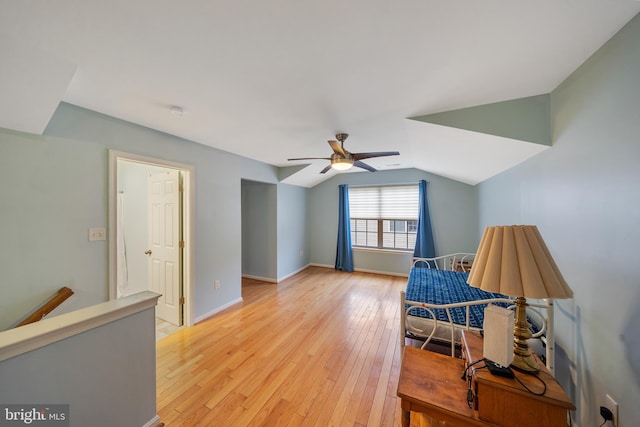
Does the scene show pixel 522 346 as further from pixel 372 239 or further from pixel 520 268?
pixel 372 239

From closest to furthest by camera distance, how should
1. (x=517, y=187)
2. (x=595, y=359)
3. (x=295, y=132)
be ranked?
(x=595, y=359) → (x=517, y=187) → (x=295, y=132)

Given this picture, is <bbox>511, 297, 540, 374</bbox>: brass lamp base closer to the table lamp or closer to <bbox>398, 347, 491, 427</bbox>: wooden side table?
the table lamp

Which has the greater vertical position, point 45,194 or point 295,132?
point 295,132

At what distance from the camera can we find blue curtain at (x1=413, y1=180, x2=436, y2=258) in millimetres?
4641

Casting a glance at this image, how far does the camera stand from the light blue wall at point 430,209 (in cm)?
446

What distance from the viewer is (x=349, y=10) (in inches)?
40.9

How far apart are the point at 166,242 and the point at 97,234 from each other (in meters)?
1.00

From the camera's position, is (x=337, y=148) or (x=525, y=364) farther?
(x=337, y=148)

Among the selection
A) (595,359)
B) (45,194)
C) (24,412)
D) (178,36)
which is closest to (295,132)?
(178,36)

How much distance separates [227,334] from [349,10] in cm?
323

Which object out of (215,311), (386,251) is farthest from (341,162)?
(386,251)

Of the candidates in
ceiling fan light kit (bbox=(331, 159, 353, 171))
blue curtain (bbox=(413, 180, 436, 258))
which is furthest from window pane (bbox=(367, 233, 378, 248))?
ceiling fan light kit (bbox=(331, 159, 353, 171))

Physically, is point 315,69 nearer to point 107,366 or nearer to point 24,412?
point 107,366

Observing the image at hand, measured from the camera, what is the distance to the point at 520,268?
0.98m
